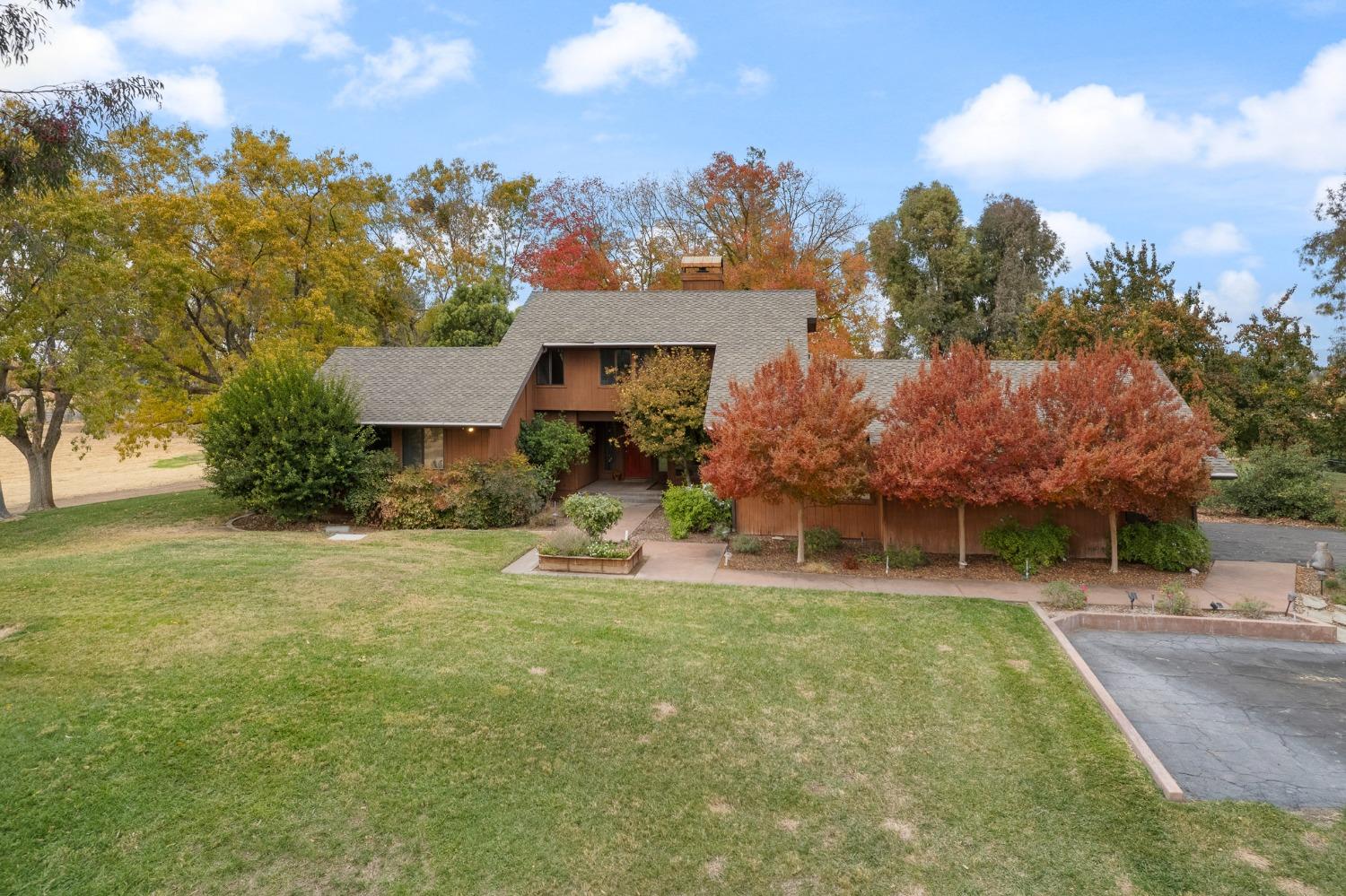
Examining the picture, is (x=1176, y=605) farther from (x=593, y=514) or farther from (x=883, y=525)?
(x=593, y=514)

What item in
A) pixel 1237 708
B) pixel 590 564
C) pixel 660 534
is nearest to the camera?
pixel 1237 708

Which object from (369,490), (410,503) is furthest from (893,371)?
(369,490)

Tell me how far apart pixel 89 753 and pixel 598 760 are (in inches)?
183

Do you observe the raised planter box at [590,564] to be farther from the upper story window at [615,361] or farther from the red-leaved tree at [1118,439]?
the upper story window at [615,361]

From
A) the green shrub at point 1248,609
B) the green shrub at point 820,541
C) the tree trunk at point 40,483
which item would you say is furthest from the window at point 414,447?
the green shrub at point 1248,609

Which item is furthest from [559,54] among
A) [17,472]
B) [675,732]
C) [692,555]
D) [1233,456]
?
[17,472]

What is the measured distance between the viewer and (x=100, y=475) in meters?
39.6

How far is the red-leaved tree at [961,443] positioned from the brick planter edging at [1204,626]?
241 centimetres

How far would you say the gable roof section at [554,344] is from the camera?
2011 centimetres

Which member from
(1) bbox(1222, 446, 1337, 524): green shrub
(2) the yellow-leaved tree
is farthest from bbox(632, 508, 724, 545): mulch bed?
(1) bbox(1222, 446, 1337, 524): green shrub

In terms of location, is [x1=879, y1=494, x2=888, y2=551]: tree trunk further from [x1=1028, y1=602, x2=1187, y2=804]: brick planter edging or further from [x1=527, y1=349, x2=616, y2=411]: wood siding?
[x1=527, y1=349, x2=616, y2=411]: wood siding

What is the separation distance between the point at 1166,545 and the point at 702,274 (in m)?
18.4

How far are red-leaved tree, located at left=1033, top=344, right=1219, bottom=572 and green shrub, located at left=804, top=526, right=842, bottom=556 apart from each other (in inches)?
176

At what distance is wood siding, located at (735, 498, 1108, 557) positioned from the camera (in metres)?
15.6
